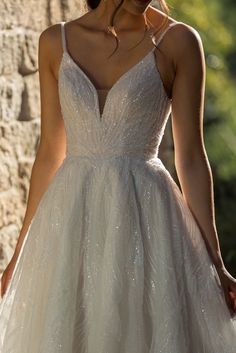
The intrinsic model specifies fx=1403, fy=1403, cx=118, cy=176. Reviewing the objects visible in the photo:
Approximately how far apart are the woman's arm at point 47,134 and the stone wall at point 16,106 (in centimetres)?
111

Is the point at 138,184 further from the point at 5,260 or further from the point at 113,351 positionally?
the point at 5,260

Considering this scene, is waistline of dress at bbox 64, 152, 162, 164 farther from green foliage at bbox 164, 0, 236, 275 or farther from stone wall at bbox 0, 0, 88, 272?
green foliage at bbox 164, 0, 236, 275

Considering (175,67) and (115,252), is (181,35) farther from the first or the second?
(115,252)

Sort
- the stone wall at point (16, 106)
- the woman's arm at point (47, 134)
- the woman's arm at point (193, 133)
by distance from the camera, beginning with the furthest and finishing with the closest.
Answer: the stone wall at point (16, 106) < the woman's arm at point (47, 134) < the woman's arm at point (193, 133)

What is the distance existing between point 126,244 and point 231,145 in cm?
567

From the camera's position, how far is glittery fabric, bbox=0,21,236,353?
3352 mm

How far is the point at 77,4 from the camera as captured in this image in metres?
5.32

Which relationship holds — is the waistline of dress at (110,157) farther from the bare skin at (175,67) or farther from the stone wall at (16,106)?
the stone wall at (16,106)

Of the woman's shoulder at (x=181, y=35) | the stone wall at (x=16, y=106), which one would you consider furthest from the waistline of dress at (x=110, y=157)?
the stone wall at (x=16, y=106)

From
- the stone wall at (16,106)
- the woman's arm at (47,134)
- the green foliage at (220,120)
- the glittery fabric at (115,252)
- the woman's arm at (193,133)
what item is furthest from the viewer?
the green foliage at (220,120)

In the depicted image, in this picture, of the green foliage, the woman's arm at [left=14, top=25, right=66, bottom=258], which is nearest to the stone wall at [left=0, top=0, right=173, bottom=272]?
the woman's arm at [left=14, top=25, right=66, bottom=258]

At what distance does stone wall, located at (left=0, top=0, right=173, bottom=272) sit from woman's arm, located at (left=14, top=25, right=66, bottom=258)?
43.7 inches

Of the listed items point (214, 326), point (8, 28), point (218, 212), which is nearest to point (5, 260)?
point (8, 28)

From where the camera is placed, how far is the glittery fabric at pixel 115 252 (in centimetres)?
335
